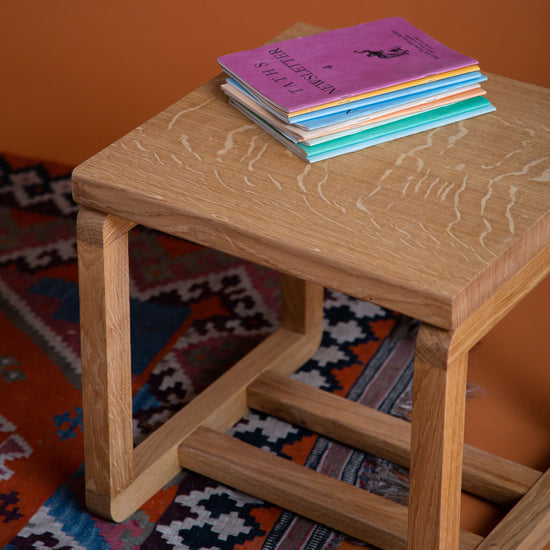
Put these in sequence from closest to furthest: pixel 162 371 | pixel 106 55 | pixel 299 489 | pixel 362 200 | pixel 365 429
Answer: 1. pixel 362 200
2. pixel 299 489
3. pixel 365 429
4. pixel 162 371
5. pixel 106 55

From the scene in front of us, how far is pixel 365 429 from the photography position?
1.57m

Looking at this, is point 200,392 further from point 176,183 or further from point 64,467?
point 176,183

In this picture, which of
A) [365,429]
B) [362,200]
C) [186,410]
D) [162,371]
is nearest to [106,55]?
[162,371]

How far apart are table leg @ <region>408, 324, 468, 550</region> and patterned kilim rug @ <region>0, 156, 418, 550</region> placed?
299 millimetres

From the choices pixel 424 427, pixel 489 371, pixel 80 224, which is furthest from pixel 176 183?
pixel 489 371

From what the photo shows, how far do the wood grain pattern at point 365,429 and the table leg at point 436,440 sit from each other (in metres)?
0.33

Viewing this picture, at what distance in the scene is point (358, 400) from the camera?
1717mm

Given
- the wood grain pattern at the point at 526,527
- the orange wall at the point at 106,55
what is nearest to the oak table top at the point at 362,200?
the wood grain pattern at the point at 526,527

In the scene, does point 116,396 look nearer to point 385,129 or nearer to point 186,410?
point 186,410

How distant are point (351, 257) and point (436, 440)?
22 cm

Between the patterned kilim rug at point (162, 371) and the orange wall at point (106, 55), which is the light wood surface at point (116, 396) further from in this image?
the orange wall at point (106, 55)

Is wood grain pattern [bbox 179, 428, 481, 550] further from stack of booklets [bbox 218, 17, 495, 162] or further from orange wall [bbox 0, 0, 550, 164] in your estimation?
orange wall [bbox 0, 0, 550, 164]

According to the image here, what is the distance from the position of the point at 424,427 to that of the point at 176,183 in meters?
0.42

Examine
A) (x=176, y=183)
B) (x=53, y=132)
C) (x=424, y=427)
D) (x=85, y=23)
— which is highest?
(x=176, y=183)
